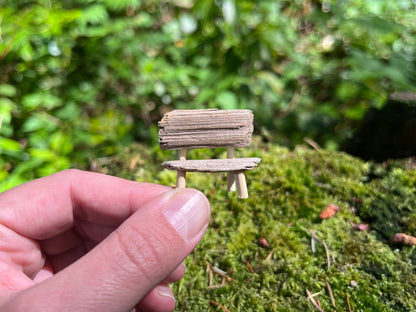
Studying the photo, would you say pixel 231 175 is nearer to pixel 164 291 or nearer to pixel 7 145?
pixel 164 291

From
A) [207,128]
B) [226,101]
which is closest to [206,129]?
[207,128]

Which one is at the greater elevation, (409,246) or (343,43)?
(343,43)

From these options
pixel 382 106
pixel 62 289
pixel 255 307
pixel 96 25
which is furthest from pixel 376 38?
pixel 62 289

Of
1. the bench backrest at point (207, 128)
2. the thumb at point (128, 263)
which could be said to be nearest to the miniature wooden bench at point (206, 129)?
the bench backrest at point (207, 128)

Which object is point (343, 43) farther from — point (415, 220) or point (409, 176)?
point (415, 220)

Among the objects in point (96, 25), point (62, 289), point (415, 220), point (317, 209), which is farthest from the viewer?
point (96, 25)

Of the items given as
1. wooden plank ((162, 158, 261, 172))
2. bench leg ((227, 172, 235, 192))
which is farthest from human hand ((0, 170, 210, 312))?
bench leg ((227, 172, 235, 192))
